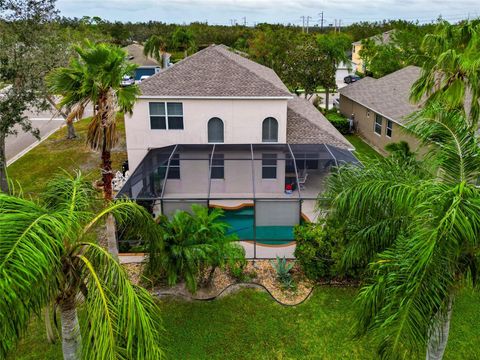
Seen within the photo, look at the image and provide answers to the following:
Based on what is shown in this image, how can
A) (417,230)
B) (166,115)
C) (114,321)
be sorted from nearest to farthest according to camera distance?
(114,321) < (417,230) < (166,115)

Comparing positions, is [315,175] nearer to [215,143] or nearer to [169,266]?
[215,143]

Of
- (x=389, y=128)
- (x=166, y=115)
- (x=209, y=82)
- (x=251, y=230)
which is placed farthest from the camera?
(x=389, y=128)

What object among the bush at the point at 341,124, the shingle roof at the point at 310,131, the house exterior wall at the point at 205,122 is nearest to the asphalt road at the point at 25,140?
the house exterior wall at the point at 205,122

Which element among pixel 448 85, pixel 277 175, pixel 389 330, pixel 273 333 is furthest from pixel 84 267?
pixel 277 175

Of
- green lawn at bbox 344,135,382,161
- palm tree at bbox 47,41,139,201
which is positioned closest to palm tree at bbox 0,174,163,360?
palm tree at bbox 47,41,139,201

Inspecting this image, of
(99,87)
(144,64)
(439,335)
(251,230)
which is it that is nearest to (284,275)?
(251,230)

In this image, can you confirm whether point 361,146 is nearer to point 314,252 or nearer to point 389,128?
point 389,128

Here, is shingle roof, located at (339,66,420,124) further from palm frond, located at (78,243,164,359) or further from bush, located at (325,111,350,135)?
palm frond, located at (78,243,164,359)
